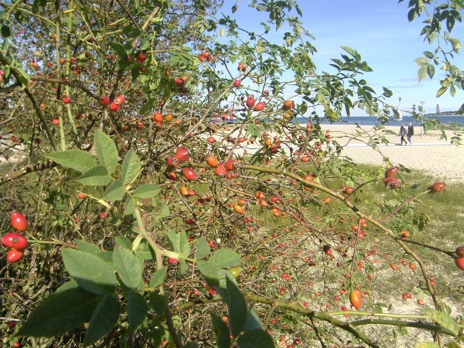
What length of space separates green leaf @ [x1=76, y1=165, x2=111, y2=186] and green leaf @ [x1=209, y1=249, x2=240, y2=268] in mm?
237

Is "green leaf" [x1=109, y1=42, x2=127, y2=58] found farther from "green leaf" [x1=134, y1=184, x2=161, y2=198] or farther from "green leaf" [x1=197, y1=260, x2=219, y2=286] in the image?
"green leaf" [x1=197, y1=260, x2=219, y2=286]

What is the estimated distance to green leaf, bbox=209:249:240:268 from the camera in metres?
0.69

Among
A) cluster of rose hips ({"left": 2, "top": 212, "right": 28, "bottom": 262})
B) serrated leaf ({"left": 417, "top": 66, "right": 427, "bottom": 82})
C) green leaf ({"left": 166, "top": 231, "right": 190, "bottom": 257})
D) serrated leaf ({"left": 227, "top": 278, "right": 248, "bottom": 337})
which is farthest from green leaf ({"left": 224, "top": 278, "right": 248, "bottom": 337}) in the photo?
serrated leaf ({"left": 417, "top": 66, "right": 427, "bottom": 82})

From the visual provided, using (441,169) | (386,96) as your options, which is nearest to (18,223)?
(386,96)

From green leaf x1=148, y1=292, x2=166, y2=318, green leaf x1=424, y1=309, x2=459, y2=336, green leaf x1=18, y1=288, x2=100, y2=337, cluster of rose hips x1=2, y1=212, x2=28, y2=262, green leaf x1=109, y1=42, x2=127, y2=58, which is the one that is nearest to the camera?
green leaf x1=18, y1=288, x2=100, y2=337

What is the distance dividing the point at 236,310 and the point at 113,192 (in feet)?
0.95

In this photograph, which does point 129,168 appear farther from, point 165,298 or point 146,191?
point 165,298

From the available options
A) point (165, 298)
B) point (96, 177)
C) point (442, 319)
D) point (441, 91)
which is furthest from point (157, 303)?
point (441, 91)

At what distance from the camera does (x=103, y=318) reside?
0.46 meters

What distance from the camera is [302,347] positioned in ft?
8.77

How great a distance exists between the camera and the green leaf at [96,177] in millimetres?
625

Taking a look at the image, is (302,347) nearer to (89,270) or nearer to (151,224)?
(151,224)

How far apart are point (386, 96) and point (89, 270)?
2236mm

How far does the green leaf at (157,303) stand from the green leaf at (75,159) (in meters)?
0.27
